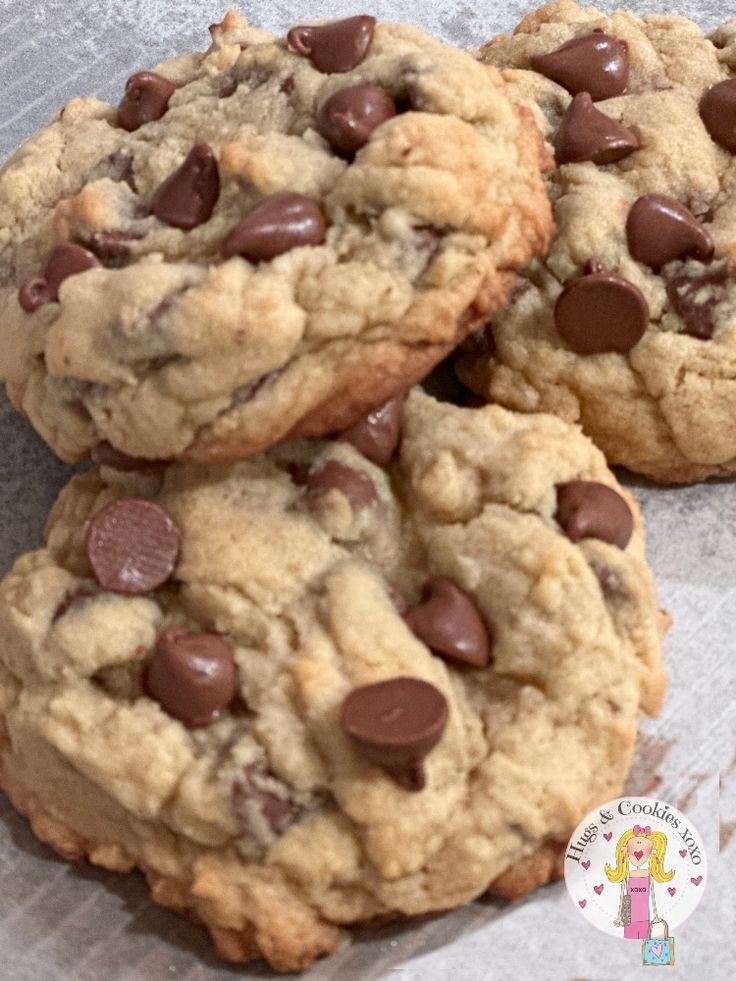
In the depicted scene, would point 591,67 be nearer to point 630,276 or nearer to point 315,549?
point 630,276

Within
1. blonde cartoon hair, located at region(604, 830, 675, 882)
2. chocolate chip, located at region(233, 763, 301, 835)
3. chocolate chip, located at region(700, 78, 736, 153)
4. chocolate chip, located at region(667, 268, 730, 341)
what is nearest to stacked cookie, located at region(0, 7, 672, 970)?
chocolate chip, located at region(233, 763, 301, 835)

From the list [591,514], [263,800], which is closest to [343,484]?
[591,514]

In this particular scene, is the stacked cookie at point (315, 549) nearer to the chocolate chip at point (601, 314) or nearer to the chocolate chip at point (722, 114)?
the chocolate chip at point (601, 314)

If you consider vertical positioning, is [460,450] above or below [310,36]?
below

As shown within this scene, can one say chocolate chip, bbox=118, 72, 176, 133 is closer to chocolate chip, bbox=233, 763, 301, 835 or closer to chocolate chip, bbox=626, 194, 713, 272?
chocolate chip, bbox=626, 194, 713, 272

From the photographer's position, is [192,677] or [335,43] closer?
[192,677]

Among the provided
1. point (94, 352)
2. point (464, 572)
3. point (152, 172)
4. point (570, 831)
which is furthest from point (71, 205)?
point (570, 831)

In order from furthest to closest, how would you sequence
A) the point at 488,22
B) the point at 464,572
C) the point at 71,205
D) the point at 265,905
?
the point at 488,22 → the point at 71,205 → the point at 464,572 → the point at 265,905

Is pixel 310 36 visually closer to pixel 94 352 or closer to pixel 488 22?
pixel 94 352
